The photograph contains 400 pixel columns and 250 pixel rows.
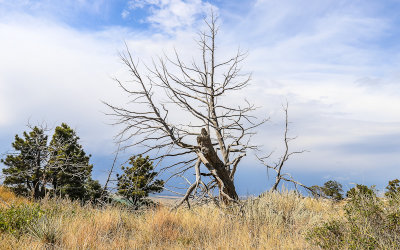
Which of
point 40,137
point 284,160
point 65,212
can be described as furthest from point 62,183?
point 284,160

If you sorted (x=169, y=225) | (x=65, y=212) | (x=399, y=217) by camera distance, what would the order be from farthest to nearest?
1. (x=65, y=212)
2. (x=169, y=225)
3. (x=399, y=217)

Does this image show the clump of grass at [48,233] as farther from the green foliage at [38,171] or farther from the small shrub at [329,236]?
the green foliage at [38,171]

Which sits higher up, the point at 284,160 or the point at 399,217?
the point at 284,160

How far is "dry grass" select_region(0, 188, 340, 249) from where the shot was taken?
5812 millimetres

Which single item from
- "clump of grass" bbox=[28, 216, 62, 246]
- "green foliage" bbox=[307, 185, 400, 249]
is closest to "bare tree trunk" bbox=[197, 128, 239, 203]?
"green foliage" bbox=[307, 185, 400, 249]

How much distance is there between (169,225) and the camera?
23.8ft

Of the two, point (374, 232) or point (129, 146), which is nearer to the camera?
point (374, 232)

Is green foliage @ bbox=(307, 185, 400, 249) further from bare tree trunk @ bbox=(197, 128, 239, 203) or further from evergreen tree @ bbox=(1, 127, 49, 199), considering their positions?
evergreen tree @ bbox=(1, 127, 49, 199)

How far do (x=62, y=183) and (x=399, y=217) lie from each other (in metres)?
18.0

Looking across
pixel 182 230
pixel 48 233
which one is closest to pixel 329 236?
pixel 182 230

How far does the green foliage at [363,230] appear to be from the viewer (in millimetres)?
5223

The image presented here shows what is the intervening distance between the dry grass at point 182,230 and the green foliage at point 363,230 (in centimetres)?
38

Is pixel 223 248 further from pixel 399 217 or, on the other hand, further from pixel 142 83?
pixel 142 83

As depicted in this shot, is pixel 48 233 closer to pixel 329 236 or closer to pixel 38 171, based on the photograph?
pixel 329 236
